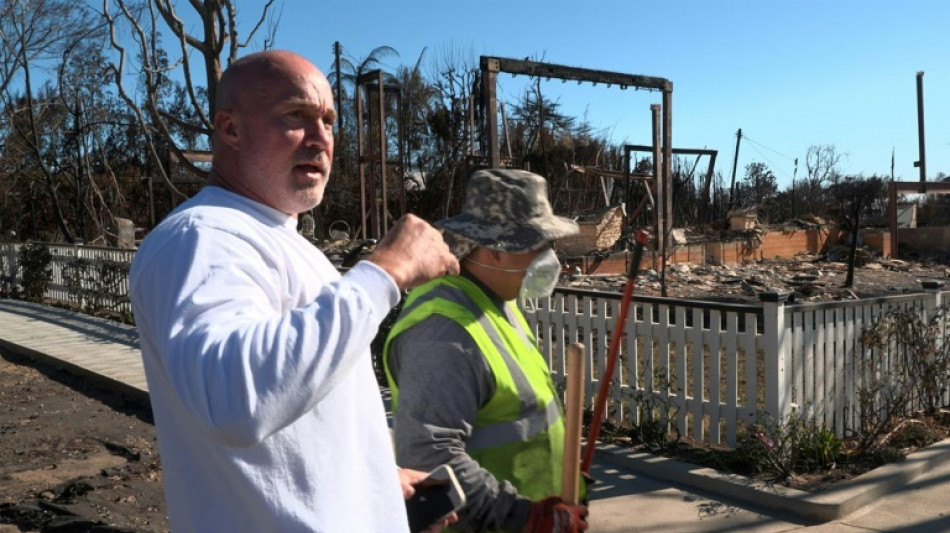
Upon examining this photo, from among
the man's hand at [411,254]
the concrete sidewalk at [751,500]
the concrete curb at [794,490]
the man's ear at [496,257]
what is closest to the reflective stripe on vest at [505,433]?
the man's ear at [496,257]

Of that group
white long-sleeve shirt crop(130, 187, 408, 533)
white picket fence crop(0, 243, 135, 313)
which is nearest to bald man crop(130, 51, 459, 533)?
white long-sleeve shirt crop(130, 187, 408, 533)

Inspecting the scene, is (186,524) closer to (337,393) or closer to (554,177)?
(337,393)

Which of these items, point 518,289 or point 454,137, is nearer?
point 518,289

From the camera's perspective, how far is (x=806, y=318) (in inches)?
234

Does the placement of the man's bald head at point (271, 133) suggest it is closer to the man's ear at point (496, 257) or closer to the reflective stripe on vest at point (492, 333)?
the reflective stripe on vest at point (492, 333)

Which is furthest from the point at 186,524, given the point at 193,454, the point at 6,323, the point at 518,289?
the point at 6,323

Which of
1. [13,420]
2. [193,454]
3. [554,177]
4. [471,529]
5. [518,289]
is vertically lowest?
[13,420]

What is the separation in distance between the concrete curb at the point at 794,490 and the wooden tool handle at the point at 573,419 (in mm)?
3351

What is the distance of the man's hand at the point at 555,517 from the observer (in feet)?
7.02

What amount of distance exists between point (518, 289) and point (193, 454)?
4.23 ft

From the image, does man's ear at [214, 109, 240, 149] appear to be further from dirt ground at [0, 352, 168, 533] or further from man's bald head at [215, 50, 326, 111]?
dirt ground at [0, 352, 168, 533]

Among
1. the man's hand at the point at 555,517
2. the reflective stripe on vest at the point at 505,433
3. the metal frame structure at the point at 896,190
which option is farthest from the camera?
the metal frame structure at the point at 896,190

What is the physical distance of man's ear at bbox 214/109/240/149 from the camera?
5.21ft

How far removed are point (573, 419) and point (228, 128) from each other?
98 centimetres
